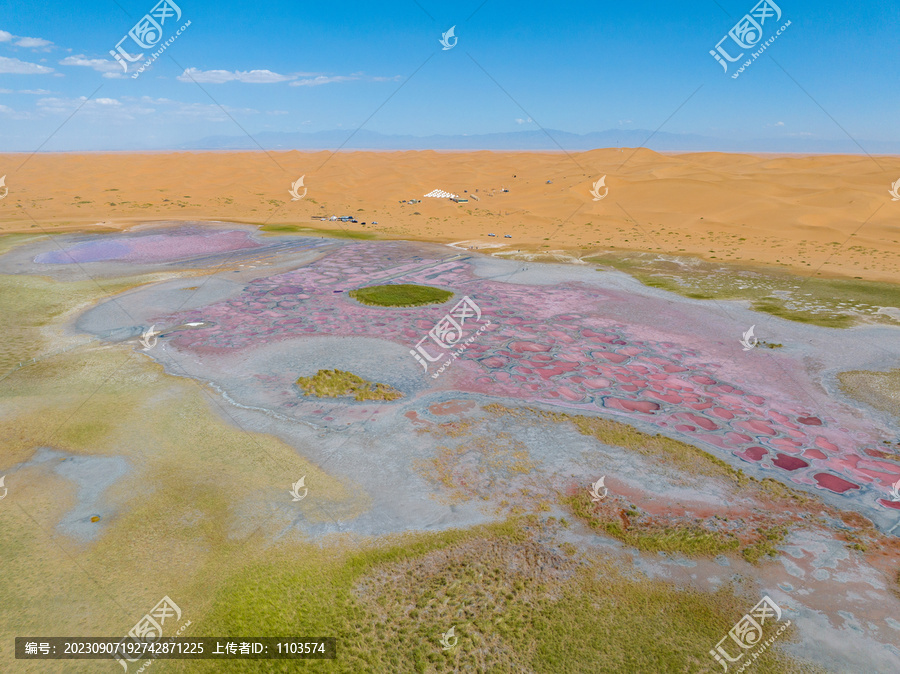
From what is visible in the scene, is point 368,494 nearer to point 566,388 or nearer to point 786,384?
point 566,388

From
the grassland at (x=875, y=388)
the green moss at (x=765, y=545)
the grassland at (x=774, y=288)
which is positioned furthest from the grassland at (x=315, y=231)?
the green moss at (x=765, y=545)

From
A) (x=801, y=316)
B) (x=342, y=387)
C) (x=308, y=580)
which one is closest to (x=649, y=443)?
(x=308, y=580)

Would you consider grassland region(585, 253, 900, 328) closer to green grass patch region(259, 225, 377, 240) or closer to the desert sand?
the desert sand

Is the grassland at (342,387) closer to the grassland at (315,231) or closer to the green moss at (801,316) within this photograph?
the green moss at (801,316)

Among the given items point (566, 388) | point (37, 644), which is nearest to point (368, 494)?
point (37, 644)

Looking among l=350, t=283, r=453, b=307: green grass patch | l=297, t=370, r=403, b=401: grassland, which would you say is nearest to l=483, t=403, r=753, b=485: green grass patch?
l=297, t=370, r=403, b=401: grassland
